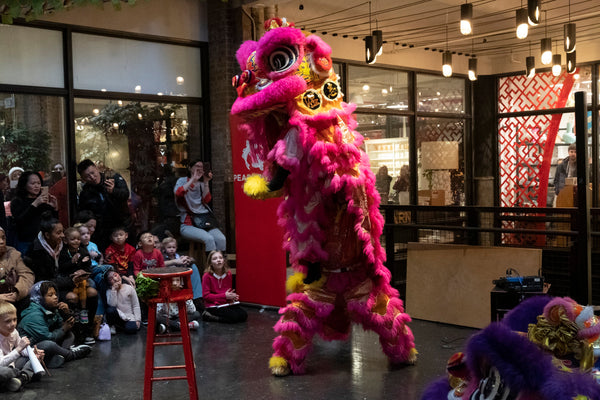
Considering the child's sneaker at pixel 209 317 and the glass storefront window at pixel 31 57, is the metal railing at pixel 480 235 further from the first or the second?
the glass storefront window at pixel 31 57

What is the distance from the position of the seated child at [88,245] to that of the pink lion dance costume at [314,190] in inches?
96.7

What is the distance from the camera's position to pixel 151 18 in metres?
8.76

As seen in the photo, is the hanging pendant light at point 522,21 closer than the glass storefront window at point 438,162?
Yes

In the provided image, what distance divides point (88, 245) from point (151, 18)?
10.1ft

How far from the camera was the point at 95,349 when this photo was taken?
6461 mm

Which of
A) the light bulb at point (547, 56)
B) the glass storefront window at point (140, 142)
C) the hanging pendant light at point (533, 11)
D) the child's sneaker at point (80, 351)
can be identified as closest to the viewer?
the child's sneaker at point (80, 351)

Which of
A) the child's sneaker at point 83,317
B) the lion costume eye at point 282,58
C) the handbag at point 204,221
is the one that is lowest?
the child's sneaker at point 83,317

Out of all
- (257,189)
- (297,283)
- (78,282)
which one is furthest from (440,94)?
(257,189)

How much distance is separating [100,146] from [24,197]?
158cm

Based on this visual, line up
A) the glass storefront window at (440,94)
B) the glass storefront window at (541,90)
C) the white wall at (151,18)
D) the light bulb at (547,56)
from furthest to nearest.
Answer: the glass storefront window at (440,94)
the glass storefront window at (541,90)
the light bulb at (547,56)
the white wall at (151,18)

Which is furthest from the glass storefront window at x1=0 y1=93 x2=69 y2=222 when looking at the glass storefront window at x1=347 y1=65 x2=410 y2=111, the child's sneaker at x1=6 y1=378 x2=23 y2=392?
the glass storefront window at x1=347 y1=65 x2=410 y2=111

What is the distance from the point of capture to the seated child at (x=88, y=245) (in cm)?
702

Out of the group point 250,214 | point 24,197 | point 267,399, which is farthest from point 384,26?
point 267,399

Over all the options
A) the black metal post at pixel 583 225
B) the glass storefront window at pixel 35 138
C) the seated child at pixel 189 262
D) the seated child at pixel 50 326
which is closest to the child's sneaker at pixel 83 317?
the seated child at pixel 50 326
